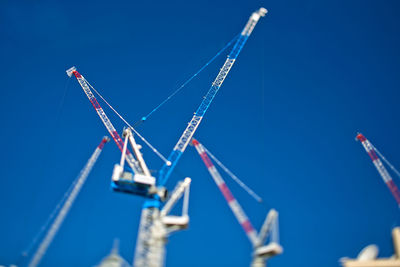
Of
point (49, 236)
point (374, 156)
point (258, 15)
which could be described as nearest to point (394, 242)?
point (374, 156)

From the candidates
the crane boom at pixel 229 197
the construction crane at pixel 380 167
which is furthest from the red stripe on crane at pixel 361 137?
the crane boom at pixel 229 197

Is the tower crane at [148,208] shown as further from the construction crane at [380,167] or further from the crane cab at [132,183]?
the construction crane at [380,167]

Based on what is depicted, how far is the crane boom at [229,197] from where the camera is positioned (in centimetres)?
7462

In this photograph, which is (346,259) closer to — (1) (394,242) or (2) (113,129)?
(1) (394,242)

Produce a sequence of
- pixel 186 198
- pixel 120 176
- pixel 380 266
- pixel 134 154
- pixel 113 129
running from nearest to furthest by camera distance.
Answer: pixel 380 266, pixel 120 176, pixel 186 198, pixel 134 154, pixel 113 129

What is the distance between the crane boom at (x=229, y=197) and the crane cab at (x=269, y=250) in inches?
156

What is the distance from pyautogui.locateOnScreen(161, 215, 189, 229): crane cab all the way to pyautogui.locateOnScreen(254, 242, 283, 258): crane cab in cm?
1232

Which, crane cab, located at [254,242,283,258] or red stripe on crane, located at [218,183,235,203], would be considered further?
red stripe on crane, located at [218,183,235,203]

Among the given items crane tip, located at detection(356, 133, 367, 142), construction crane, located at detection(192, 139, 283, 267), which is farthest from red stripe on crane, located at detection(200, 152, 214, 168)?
crane tip, located at detection(356, 133, 367, 142)

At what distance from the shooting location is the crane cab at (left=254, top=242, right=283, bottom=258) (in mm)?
62406

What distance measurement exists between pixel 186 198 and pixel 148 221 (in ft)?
26.0

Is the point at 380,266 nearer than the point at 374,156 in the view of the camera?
Yes

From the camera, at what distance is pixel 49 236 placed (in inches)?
3551

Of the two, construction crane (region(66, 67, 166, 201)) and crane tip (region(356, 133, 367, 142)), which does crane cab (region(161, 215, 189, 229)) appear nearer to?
construction crane (region(66, 67, 166, 201))
